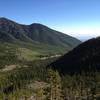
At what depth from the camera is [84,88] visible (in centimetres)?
19862

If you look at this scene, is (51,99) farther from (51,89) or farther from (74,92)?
(74,92)

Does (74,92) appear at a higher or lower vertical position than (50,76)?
lower

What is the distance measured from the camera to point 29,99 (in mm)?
197500

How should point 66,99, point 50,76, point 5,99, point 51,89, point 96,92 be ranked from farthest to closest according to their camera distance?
point 5,99 → point 66,99 → point 96,92 → point 51,89 → point 50,76

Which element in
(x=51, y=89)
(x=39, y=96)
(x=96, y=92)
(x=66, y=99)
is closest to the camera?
(x=51, y=89)

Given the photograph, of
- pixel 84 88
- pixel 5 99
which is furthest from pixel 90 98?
pixel 5 99

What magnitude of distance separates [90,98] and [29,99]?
57.6 metres

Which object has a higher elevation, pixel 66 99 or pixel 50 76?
pixel 50 76

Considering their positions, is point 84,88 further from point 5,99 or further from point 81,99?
point 5,99

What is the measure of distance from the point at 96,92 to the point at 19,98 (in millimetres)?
68998

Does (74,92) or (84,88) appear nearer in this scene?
(74,92)

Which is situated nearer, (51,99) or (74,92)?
(51,99)

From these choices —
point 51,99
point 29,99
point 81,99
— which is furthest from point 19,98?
point 51,99

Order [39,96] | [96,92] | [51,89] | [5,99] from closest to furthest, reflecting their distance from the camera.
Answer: [51,89]
[39,96]
[96,92]
[5,99]
